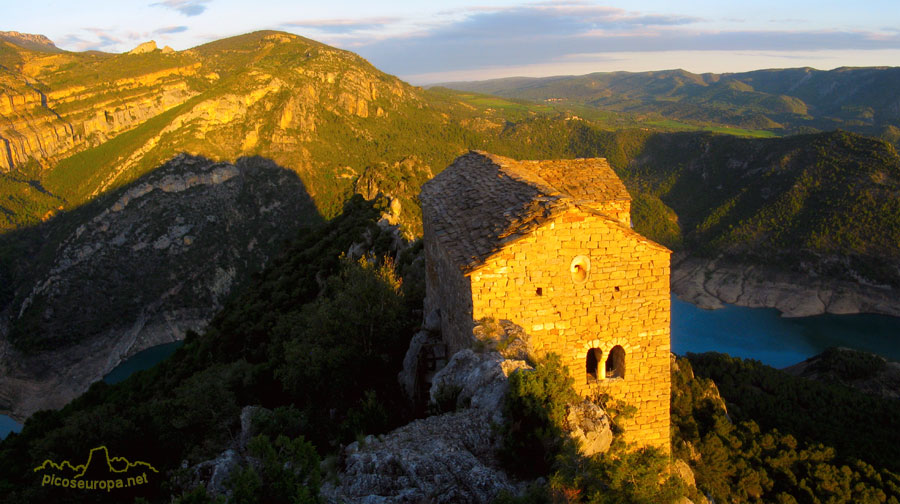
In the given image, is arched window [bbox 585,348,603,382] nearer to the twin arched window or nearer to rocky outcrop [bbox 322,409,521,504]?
the twin arched window

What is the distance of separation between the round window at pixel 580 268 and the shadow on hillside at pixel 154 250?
163ft

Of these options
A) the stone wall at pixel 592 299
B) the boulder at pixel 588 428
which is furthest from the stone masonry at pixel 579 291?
the boulder at pixel 588 428

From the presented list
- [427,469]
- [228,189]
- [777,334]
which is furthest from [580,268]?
[228,189]

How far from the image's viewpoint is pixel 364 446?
698 cm

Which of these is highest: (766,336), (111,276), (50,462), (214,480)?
(214,480)

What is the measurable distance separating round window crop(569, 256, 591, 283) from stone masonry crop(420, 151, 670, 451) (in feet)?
0.06

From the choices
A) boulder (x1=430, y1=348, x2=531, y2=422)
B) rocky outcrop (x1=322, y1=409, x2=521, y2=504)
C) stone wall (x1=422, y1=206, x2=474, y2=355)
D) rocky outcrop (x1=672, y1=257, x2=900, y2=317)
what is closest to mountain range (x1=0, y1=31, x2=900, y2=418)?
rocky outcrop (x1=672, y1=257, x2=900, y2=317)

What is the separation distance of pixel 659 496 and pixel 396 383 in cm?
613

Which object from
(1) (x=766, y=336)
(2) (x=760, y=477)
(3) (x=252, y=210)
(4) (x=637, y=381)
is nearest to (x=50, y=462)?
(4) (x=637, y=381)

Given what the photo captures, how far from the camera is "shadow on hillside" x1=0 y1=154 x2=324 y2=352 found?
170ft

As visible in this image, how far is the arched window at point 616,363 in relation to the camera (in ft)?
31.9

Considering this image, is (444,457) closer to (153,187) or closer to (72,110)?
(153,187)

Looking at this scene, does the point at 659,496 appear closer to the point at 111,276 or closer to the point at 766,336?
the point at 766,336

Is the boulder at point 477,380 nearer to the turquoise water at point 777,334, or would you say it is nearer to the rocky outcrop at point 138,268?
the turquoise water at point 777,334
